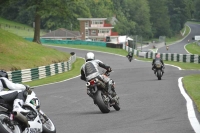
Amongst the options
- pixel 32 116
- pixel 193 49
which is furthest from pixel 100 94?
pixel 193 49

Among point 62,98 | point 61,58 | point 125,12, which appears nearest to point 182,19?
point 125,12

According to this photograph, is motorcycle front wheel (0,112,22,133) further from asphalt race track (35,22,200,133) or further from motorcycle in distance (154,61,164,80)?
motorcycle in distance (154,61,164,80)

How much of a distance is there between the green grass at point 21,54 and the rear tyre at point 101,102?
21.6 metres

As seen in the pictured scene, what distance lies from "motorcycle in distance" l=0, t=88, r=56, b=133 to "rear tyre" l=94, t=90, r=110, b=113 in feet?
12.6

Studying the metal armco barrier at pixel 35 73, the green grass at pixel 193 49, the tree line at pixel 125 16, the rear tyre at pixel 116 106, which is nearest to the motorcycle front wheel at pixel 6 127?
the rear tyre at pixel 116 106

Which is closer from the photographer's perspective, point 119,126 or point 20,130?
point 20,130

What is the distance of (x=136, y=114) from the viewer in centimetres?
1258

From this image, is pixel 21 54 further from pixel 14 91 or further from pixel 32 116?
pixel 14 91

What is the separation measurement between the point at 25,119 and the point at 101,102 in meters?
5.08

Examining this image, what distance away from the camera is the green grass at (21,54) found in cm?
3784

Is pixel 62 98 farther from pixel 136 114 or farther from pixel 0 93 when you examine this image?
pixel 0 93

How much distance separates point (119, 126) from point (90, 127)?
0.60 meters

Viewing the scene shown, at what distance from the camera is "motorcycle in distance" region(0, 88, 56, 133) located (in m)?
8.23

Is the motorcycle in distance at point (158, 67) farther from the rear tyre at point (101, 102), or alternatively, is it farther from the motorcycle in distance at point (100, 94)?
the rear tyre at point (101, 102)
